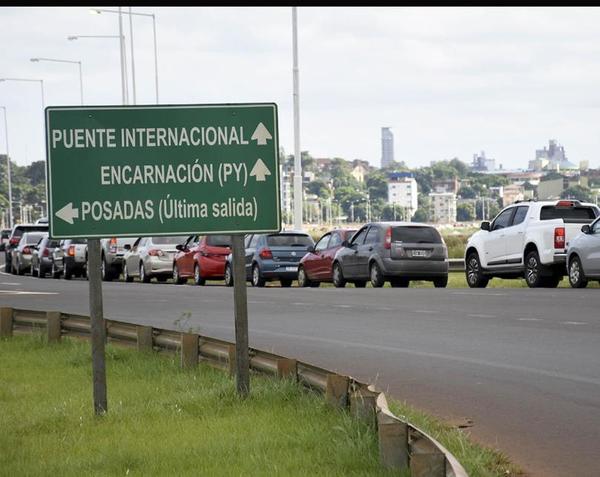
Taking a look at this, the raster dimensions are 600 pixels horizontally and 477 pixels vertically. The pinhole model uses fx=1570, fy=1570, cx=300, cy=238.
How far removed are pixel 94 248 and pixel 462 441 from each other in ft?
12.7

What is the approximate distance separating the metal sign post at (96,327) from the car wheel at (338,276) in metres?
25.5

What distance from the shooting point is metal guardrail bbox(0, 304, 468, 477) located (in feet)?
24.5

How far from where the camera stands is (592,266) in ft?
96.6

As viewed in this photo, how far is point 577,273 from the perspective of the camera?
3020 cm

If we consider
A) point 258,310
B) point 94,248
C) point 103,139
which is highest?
point 103,139

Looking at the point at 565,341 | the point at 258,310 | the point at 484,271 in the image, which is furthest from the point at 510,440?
the point at 484,271

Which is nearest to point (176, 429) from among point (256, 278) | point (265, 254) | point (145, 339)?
point (145, 339)

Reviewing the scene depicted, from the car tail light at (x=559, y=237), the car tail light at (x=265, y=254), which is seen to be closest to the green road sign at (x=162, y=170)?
the car tail light at (x=559, y=237)

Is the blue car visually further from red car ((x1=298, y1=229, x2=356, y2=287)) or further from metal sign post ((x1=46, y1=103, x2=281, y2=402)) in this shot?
metal sign post ((x1=46, y1=103, x2=281, y2=402))

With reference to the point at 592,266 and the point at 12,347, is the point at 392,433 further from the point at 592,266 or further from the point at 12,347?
the point at 592,266

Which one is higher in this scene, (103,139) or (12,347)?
(103,139)

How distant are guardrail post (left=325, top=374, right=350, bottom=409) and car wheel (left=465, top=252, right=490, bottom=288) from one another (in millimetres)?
24508

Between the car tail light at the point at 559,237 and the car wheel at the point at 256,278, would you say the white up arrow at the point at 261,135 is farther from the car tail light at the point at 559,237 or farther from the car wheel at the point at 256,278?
the car wheel at the point at 256,278

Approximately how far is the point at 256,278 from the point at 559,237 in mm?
10669
